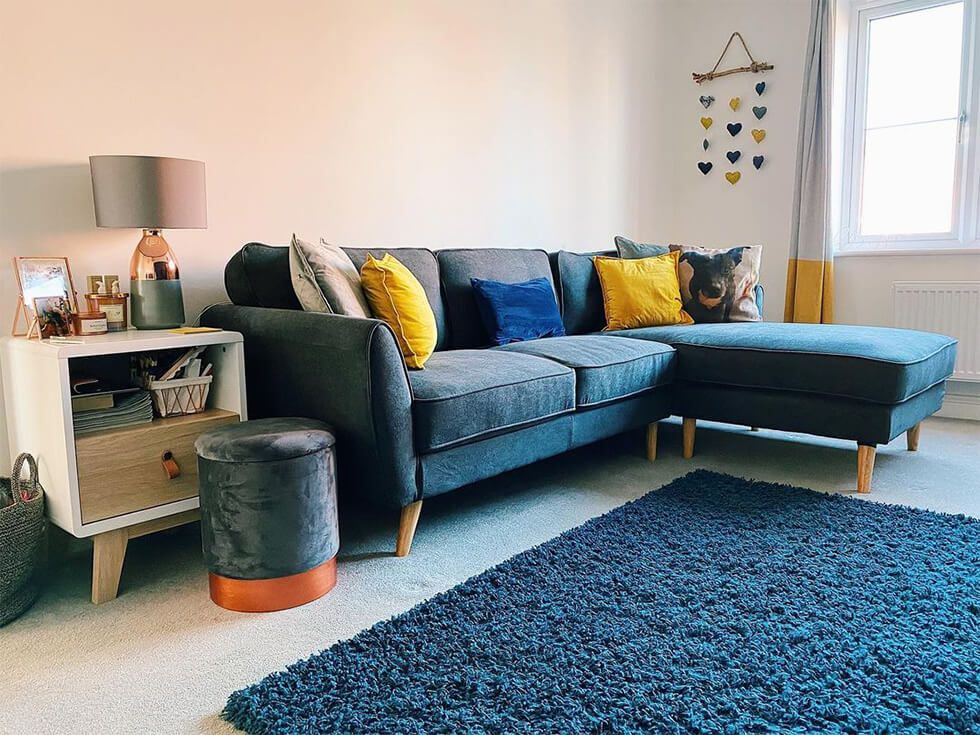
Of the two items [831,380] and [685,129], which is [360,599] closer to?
[831,380]

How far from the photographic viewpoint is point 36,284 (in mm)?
2057

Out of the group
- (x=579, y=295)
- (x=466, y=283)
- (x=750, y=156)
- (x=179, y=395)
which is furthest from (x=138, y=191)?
(x=750, y=156)

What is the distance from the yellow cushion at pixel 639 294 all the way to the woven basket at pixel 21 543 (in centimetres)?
239

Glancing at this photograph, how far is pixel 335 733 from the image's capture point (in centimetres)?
125

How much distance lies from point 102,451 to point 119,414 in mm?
131

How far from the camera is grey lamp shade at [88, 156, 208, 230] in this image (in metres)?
2.01

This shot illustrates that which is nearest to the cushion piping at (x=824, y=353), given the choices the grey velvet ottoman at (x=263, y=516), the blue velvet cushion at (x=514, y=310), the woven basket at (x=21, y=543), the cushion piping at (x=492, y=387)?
the blue velvet cushion at (x=514, y=310)

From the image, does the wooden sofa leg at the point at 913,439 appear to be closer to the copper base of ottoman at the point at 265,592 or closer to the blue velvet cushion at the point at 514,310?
the blue velvet cushion at the point at 514,310

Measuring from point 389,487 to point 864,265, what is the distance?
3245 millimetres

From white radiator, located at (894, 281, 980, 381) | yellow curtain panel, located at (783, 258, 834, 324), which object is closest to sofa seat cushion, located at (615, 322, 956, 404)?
white radiator, located at (894, 281, 980, 381)

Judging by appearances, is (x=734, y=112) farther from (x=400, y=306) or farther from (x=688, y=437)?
(x=400, y=306)

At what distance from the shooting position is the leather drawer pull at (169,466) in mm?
1931

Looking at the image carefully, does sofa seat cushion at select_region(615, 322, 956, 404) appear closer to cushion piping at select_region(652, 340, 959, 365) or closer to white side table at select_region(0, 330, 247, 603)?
cushion piping at select_region(652, 340, 959, 365)

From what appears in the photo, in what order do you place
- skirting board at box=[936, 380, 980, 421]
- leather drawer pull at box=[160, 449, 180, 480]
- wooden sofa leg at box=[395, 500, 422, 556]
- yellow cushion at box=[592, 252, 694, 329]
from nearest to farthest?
1. leather drawer pull at box=[160, 449, 180, 480]
2. wooden sofa leg at box=[395, 500, 422, 556]
3. yellow cushion at box=[592, 252, 694, 329]
4. skirting board at box=[936, 380, 980, 421]
